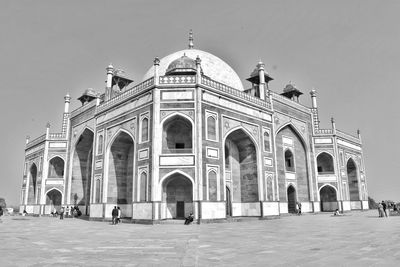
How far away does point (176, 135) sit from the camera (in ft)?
69.4

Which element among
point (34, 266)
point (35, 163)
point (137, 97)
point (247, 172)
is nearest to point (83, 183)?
point (35, 163)

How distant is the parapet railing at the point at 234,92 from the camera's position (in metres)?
21.0

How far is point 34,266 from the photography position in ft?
19.6

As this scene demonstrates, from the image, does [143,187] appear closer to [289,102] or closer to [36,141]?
[289,102]

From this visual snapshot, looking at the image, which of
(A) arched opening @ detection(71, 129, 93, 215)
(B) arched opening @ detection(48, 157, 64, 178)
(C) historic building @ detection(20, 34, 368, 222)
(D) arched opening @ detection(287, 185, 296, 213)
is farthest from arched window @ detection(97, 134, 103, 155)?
(D) arched opening @ detection(287, 185, 296, 213)

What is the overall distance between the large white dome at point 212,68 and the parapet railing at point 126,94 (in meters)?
6.85

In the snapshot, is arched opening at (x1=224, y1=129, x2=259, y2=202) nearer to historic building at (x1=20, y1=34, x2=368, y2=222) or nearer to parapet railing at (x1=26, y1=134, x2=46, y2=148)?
historic building at (x1=20, y1=34, x2=368, y2=222)

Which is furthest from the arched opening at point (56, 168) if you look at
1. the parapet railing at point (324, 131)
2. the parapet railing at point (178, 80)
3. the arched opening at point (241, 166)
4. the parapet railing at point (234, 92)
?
the parapet railing at point (324, 131)

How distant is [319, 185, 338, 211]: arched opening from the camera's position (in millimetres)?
31344

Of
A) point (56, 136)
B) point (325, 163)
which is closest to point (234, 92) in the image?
point (325, 163)

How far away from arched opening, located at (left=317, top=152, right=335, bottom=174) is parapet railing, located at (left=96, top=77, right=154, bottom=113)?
791 inches

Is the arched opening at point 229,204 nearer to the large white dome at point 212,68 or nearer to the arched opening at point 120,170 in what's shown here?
the arched opening at point 120,170

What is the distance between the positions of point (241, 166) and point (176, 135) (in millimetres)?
6146

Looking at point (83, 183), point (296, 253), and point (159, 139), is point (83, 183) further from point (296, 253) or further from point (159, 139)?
point (296, 253)
